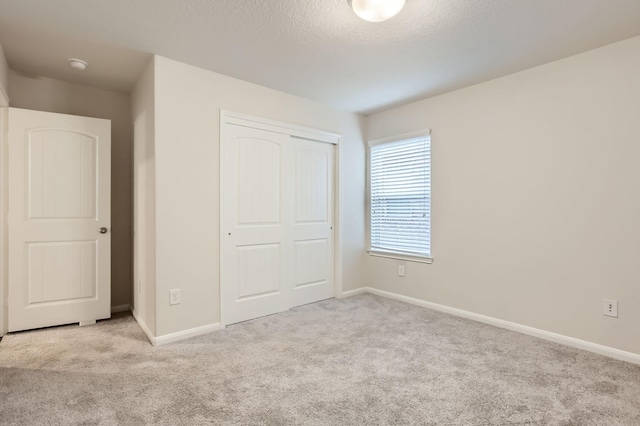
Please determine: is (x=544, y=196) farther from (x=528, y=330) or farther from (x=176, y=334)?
(x=176, y=334)

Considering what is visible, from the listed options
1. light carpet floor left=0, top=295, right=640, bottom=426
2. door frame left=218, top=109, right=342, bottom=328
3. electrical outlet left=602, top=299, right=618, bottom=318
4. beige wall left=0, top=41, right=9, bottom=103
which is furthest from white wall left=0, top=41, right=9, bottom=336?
electrical outlet left=602, top=299, right=618, bottom=318

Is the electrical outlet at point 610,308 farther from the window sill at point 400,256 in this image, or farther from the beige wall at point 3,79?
the beige wall at point 3,79

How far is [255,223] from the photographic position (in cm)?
333

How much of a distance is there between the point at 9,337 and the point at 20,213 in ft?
3.42

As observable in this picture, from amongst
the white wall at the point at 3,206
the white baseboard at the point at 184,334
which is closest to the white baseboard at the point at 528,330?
the white baseboard at the point at 184,334

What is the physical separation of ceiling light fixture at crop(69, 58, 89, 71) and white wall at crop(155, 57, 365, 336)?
0.72 metres

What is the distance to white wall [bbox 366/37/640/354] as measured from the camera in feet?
7.93

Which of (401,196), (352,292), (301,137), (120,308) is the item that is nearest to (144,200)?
(120,308)

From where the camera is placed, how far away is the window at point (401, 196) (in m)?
3.71

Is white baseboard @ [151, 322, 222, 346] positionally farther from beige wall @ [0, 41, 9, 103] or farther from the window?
beige wall @ [0, 41, 9, 103]

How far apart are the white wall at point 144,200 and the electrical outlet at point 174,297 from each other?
119mm

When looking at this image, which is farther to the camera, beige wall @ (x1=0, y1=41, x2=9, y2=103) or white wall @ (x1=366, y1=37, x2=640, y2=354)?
beige wall @ (x1=0, y1=41, x2=9, y2=103)

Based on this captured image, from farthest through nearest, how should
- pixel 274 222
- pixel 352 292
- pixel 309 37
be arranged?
pixel 352 292
pixel 274 222
pixel 309 37

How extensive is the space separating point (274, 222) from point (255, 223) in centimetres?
23
